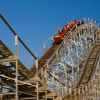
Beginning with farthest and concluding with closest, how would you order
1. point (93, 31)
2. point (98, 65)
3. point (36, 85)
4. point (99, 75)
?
1. point (93, 31)
2. point (98, 65)
3. point (99, 75)
4. point (36, 85)

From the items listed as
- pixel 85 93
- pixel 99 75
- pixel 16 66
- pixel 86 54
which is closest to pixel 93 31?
pixel 86 54

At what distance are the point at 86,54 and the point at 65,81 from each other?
3097 mm

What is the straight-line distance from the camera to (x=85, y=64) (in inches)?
1035

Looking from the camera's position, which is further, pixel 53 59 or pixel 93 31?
pixel 93 31

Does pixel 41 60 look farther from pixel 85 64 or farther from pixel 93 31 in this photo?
pixel 93 31

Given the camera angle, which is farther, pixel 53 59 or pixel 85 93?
pixel 53 59

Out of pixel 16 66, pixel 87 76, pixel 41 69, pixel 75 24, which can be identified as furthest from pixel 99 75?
pixel 75 24

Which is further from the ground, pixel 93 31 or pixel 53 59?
pixel 93 31

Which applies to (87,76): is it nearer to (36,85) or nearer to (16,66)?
(36,85)

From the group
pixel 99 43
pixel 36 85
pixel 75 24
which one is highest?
pixel 75 24

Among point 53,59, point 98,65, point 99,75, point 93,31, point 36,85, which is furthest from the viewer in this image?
point 93,31

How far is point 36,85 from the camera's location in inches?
726

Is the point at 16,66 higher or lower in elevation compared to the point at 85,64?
lower

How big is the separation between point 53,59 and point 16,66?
11771 millimetres
